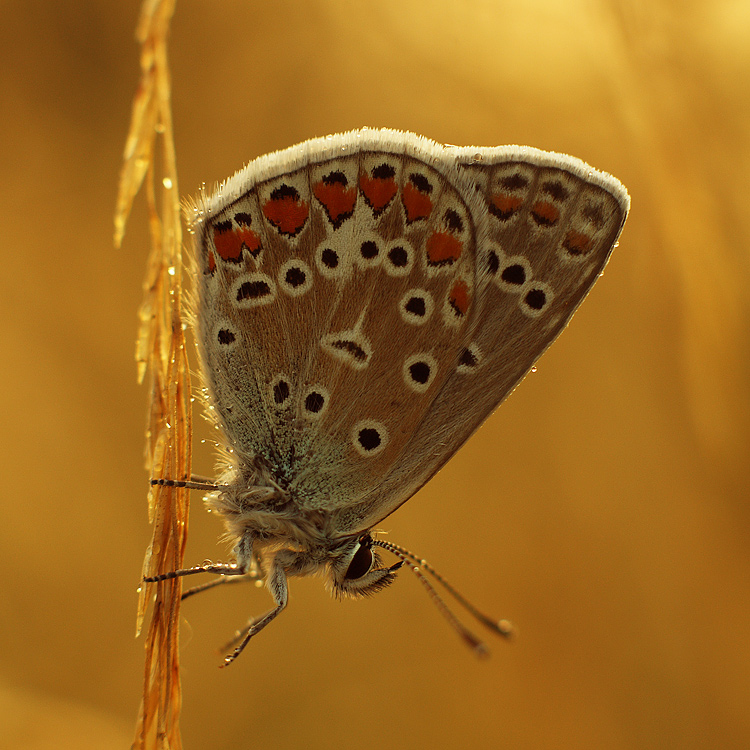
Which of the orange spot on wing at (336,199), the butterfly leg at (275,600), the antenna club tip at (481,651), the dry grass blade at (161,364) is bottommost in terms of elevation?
the butterfly leg at (275,600)

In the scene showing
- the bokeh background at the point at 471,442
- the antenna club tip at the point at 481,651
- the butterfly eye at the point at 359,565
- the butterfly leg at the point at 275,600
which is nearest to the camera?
the antenna club tip at the point at 481,651

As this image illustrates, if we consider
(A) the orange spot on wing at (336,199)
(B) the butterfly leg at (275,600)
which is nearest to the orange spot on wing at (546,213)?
(A) the orange spot on wing at (336,199)

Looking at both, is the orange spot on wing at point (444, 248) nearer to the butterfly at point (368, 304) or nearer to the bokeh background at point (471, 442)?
the butterfly at point (368, 304)

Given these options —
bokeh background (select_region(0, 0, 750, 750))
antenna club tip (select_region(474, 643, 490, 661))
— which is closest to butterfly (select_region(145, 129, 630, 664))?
antenna club tip (select_region(474, 643, 490, 661))

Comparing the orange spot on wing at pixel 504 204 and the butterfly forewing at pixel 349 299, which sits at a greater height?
the orange spot on wing at pixel 504 204

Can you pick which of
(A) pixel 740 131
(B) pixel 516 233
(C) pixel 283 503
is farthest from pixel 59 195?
(A) pixel 740 131

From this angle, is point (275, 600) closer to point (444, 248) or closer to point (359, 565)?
point (359, 565)
